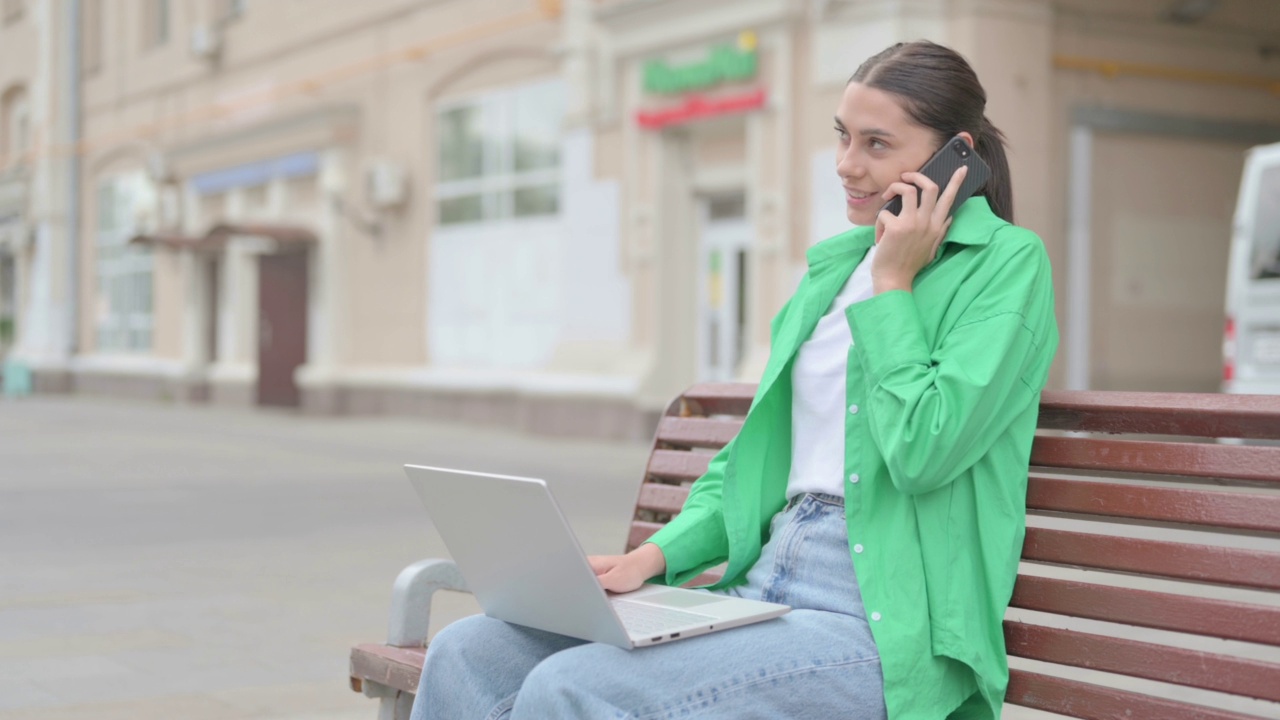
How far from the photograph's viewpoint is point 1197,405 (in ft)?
8.27

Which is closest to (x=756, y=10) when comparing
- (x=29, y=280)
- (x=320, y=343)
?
(x=320, y=343)

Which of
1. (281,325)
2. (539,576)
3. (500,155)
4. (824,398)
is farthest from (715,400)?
(281,325)

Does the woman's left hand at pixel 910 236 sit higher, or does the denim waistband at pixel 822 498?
the woman's left hand at pixel 910 236

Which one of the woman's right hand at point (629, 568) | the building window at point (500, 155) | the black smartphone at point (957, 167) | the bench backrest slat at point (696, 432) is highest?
the building window at point (500, 155)

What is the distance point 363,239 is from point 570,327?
553cm

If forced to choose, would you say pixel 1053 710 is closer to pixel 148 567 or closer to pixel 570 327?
pixel 148 567

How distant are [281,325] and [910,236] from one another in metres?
21.9

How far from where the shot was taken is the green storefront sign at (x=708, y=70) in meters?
14.9

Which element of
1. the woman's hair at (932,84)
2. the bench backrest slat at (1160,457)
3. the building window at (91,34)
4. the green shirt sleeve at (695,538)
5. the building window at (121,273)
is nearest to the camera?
the bench backrest slat at (1160,457)

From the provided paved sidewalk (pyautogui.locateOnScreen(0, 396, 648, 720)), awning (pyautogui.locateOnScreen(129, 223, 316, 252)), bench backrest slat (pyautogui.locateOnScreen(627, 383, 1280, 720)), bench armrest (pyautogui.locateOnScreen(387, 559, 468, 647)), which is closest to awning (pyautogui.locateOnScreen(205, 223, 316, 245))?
awning (pyautogui.locateOnScreen(129, 223, 316, 252))

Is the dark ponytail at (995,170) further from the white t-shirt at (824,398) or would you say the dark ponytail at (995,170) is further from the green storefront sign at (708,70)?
the green storefront sign at (708,70)

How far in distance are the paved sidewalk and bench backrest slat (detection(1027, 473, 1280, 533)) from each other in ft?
7.85

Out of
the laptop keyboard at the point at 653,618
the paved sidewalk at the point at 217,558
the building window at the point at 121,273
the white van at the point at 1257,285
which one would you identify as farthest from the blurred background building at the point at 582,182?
the laptop keyboard at the point at 653,618

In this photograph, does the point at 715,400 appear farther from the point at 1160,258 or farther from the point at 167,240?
the point at 167,240
